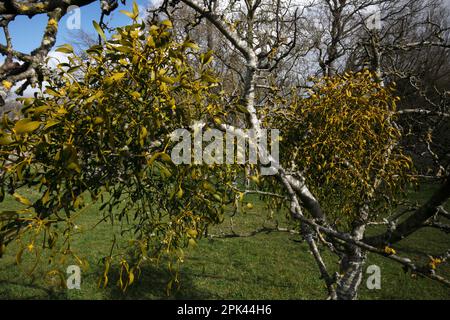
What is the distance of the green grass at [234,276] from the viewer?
4.40 metres

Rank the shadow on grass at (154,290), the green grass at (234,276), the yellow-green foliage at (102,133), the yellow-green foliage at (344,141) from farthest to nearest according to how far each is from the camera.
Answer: the green grass at (234,276)
the shadow on grass at (154,290)
the yellow-green foliage at (344,141)
the yellow-green foliage at (102,133)

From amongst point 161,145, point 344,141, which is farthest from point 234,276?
point 161,145

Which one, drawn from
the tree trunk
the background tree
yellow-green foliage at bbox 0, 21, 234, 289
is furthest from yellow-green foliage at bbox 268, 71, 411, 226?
yellow-green foliage at bbox 0, 21, 234, 289

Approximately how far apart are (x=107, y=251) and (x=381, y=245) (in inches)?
215

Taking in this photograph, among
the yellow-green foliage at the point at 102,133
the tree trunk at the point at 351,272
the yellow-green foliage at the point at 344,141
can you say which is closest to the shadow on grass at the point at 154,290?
the tree trunk at the point at 351,272

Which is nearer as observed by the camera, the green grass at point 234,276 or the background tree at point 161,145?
the background tree at point 161,145

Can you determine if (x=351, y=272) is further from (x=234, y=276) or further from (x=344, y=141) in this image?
(x=234, y=276)

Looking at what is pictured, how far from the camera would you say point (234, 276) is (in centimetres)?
508

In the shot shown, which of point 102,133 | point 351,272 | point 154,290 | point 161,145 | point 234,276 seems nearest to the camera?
point 102,133

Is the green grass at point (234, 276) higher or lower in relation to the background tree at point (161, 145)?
lower

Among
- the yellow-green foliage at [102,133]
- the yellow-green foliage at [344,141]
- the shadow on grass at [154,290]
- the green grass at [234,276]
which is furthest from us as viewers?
the green grass at [234,276]

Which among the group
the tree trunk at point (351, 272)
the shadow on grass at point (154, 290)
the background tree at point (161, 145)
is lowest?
the shadow on grass at point (154, 290)

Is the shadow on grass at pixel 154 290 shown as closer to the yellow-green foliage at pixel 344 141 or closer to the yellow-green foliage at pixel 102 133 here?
Answer: the yellow-green foliage at pixel 344 141
